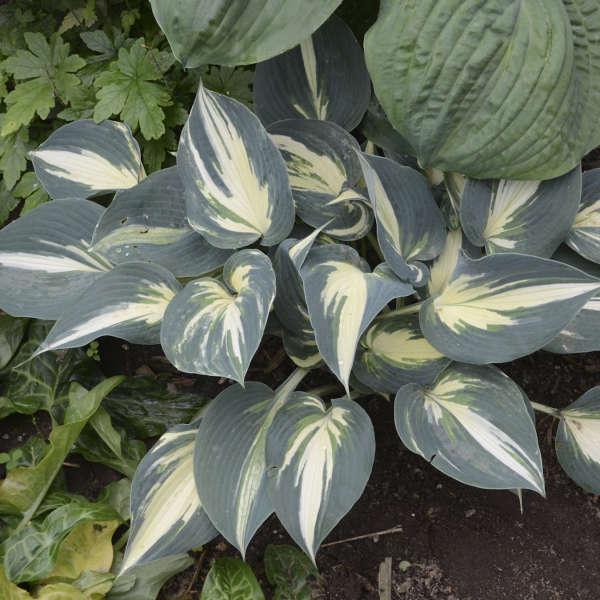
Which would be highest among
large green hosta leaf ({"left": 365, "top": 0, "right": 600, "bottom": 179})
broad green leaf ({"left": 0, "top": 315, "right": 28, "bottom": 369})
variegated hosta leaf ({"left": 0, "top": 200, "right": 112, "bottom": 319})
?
large green hosta leaf ({"left": 365, "top": 0, "right": 600, "bottom": 179})

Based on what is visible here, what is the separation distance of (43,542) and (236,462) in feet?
1.35

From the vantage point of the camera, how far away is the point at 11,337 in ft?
4.88

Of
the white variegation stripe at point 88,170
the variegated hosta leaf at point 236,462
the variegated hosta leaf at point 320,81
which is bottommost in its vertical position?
the variegated hosta leaf at point 236,462

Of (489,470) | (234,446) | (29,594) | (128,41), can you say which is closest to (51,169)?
(128,41)

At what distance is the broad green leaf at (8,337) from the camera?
1.48 m

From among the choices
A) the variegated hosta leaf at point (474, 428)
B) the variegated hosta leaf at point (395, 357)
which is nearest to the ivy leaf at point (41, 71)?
the variegated hosta leaf at point (395, 357)

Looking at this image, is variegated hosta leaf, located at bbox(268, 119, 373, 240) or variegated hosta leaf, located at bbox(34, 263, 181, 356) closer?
variegated hosta leaf, located at bbox(34, 263, 181, 356)

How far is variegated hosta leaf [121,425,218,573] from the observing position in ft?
3.57

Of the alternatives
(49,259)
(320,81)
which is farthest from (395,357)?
(49,259)

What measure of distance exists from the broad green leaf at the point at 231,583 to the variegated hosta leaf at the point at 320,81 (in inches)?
32.9

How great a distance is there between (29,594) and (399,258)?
888 millimetres

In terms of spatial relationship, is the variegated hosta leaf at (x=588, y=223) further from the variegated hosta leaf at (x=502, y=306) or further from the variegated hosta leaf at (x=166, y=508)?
the variegated hosta leaf at (x=166, y=508)

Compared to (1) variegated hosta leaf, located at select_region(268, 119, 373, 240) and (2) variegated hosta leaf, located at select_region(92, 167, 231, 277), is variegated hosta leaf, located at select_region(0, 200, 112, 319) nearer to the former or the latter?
(2) variegated hosta leaf, located at select_region(92, 167, 231, 277)

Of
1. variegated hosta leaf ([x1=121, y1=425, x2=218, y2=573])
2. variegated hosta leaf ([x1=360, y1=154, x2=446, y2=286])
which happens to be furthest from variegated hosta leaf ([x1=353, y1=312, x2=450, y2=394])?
variegated hosta leaf ([x1=121, y1=425, x2=218, y2=573])
